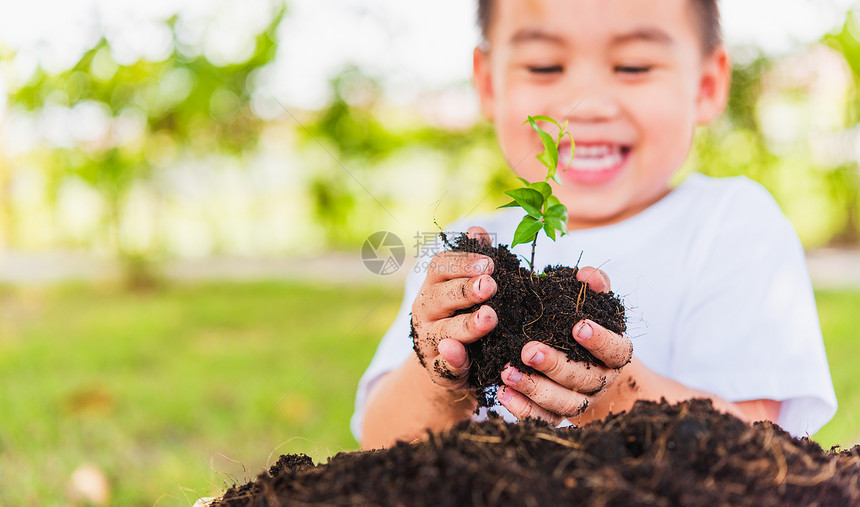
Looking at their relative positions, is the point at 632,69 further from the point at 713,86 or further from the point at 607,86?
the point at 713,86

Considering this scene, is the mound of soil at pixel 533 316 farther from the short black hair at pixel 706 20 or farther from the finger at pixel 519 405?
the short black hair at pixel 706 20

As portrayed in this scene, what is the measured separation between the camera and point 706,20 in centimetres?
205

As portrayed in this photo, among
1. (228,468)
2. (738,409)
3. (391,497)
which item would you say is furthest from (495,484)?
(228,468)

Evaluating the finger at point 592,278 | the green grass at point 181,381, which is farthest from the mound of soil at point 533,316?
the green grass at point 181,381

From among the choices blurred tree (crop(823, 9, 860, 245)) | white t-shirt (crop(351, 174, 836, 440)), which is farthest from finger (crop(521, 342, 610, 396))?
blurred tree (crop(823, 9, 860, 245))

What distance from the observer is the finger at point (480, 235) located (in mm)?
1432

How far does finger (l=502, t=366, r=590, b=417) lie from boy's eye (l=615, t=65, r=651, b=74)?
1.07 m

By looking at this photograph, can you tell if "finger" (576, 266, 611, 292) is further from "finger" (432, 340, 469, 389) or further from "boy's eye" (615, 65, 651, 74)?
"boy's eye" (615, 65, 651, 74)

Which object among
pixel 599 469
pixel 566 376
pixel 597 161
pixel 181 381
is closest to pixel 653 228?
pixel 597 161

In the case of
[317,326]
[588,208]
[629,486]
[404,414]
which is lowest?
[629,486]

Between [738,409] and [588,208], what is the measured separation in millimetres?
714

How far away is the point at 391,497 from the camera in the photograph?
0.90 meters

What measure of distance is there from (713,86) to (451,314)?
1398mm

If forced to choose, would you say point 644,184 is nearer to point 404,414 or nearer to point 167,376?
point 404,414
